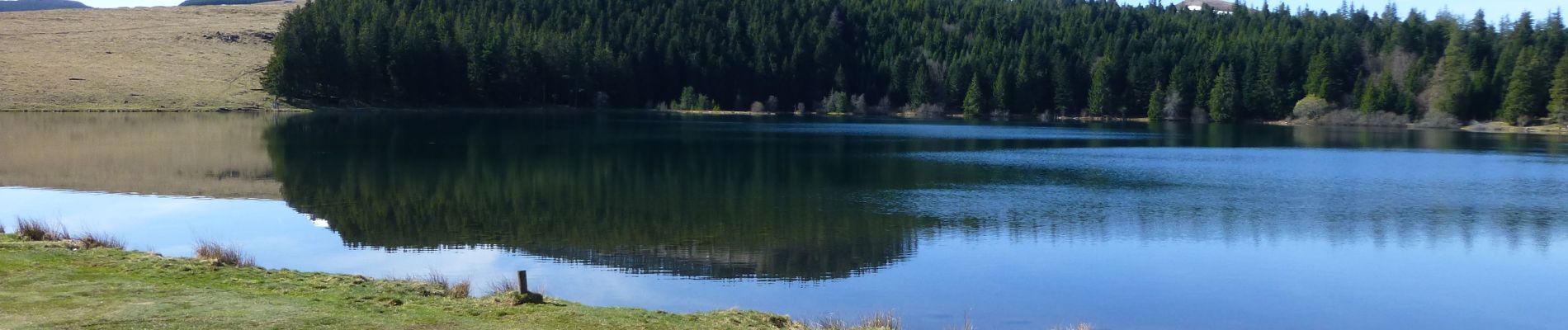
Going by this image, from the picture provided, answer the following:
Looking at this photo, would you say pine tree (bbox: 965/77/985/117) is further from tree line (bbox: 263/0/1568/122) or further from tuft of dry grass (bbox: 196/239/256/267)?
tuft of dry grass (bbox: 196/239/256/267)

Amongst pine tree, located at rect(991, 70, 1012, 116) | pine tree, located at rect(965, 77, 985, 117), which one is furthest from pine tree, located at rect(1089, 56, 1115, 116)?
pine tree, located at rect(965, 77, 985, 117)

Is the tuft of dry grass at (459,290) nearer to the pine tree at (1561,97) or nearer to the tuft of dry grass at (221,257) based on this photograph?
the tuft of dry grass at (221,257)

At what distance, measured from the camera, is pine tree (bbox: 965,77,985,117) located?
111 metres

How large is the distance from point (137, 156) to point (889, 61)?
9461cm

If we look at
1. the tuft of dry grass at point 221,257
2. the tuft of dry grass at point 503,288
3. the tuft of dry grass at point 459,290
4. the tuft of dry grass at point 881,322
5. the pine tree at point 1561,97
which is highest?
the pine tree at point 1561,97

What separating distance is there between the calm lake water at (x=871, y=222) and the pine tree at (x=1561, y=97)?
42.7 meters

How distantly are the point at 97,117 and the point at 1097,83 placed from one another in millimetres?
82678

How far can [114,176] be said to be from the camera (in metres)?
30.2

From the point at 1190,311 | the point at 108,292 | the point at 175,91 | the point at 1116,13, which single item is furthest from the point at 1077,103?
the point at 108,292

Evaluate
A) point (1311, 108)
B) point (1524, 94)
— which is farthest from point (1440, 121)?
point (1311, 108)

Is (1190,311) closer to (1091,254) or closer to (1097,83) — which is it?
(1091,254)

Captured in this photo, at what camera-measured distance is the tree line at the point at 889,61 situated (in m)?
89.5

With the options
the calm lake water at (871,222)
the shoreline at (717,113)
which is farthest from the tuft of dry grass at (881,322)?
the shoreline at (717,113)

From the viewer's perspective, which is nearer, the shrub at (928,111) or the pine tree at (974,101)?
the pine tree at (974,101)
